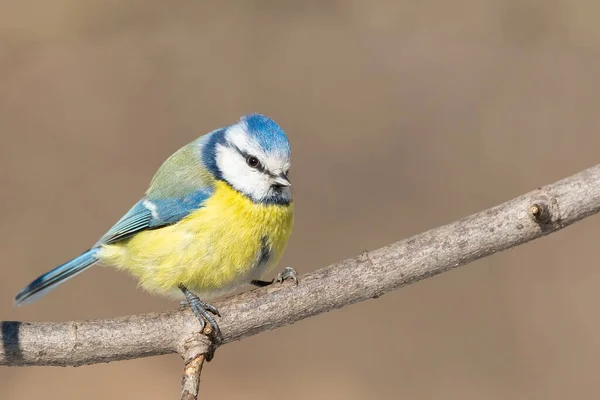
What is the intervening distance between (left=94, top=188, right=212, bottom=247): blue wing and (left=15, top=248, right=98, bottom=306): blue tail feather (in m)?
0.08

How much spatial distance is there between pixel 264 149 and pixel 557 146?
3.00 meters

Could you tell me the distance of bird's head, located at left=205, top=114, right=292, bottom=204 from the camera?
275 centimetres

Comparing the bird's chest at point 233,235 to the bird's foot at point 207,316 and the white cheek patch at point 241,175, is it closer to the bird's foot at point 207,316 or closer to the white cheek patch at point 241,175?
the white cheek patch at point 241,175

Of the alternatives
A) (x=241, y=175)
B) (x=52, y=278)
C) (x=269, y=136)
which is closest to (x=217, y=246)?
(x=241, y=175)

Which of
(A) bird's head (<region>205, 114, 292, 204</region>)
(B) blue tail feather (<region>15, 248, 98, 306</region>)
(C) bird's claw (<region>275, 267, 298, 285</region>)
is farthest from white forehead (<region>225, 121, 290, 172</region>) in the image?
(B) blue tail feather (<region>15, 248, 98, 306</region>)

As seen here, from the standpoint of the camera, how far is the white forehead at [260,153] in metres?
2.74

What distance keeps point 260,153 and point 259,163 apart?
0.13 ft

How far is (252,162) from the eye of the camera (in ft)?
9.16

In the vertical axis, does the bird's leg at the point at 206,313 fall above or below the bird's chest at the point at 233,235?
below

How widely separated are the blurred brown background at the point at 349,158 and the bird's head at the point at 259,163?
1.53m

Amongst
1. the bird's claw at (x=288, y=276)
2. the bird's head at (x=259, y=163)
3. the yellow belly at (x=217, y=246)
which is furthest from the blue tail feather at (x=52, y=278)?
the bird's claw at (x=288, y=276)

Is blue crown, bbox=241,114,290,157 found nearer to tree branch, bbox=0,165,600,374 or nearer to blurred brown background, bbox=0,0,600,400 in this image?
tree branch, bbox=0,165,600,374

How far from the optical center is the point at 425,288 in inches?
184

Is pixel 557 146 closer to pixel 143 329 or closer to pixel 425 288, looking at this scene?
pixel 425 288
